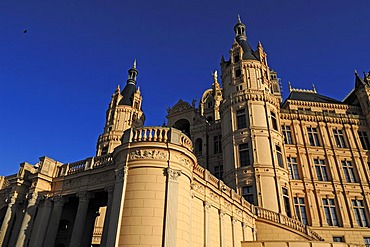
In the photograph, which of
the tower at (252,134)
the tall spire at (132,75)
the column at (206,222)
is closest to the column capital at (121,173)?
Answer: the column at (206,222)

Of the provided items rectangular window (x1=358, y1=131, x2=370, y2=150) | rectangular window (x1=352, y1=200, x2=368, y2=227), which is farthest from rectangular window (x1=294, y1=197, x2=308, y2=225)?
rectangular window (x1=358, y1=131, x2=370, y2=150)

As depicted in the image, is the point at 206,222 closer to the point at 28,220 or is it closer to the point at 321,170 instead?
the point at 28,220

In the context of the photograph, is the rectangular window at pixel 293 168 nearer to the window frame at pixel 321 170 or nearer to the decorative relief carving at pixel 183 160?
the window frame at pixel 321 170

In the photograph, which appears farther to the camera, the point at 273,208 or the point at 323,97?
the point at 323,97

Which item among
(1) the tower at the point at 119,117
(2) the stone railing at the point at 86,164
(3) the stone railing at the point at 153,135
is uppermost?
(1) the tower at the point at 119,117

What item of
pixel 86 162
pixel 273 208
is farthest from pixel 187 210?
pixel 273 208

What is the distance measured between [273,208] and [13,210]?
22115 millimetres

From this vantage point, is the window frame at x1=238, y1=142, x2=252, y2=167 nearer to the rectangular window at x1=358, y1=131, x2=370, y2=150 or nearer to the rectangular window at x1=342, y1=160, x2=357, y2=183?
the rectangular window at x1=342, y1=160, x2=357, y2=183

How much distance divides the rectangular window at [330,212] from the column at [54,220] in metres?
28.6

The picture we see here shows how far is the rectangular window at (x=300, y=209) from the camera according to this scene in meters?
32.6

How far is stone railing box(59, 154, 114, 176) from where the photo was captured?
714 inches

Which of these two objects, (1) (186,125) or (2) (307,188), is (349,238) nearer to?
(2) (307,188)

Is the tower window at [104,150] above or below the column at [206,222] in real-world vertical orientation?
above

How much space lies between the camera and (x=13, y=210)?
20.0 meters
